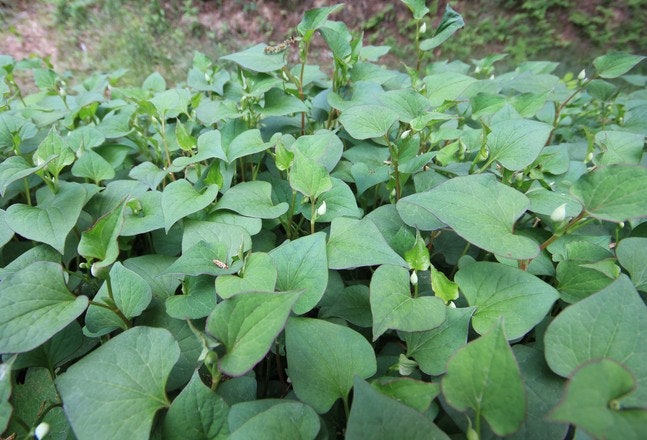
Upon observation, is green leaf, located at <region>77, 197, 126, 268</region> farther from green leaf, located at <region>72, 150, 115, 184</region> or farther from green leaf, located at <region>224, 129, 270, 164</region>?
green leaf, located at <region>72, 150, 115, 184</region>

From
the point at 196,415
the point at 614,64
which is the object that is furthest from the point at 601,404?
the point at 614,64

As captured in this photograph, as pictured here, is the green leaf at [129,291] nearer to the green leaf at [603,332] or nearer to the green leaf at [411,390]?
the green leaf at [411,390]

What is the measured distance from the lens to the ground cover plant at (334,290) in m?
0.57

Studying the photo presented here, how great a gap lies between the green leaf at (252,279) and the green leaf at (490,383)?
0.35 meters

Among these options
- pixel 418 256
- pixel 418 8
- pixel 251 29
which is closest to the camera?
pixel 418 256

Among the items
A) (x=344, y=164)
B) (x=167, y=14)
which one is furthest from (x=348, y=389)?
(x=167, y=14)

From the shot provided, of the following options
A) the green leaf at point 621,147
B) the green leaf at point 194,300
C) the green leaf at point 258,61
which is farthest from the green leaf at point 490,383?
the green leaf at point 258,61

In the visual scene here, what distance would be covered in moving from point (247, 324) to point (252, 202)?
430 mm

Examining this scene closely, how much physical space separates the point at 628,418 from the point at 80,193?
126 cm

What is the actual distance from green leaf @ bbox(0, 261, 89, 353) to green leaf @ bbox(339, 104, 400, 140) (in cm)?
78

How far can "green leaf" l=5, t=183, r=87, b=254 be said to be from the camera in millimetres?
883

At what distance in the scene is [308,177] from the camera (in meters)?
0.88

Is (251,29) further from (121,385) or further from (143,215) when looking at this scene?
(121,385)

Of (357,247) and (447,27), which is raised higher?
(447,27)
